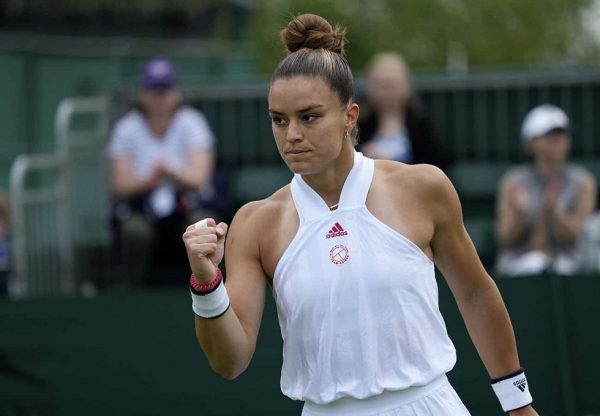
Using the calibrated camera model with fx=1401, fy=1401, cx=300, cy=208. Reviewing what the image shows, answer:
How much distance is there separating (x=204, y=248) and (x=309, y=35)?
37.2 inches

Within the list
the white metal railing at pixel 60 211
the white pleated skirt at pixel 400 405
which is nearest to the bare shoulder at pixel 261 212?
the white pleated skirt at pixel 400 405

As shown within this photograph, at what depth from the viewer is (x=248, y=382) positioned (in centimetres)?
773

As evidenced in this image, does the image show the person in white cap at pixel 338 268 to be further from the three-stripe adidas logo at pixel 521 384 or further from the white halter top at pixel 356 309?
the three-stripe adidas logo at pixel 521 384

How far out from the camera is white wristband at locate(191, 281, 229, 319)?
4664mm

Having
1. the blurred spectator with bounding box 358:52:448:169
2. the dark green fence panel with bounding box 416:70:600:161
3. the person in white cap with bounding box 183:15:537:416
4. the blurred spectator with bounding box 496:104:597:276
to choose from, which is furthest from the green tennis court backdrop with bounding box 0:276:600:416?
the dark green fence panel with bounding box 416:70:600:161

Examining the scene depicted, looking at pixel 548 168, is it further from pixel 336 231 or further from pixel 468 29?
A: pixel 468 29

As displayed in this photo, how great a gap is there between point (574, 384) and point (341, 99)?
3364 millimetres

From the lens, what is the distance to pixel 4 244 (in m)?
10.2

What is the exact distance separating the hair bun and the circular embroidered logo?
0.74m

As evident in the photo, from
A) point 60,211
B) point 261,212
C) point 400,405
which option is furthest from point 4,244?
point 400,405

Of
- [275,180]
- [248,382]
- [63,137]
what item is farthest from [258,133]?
[248,382]

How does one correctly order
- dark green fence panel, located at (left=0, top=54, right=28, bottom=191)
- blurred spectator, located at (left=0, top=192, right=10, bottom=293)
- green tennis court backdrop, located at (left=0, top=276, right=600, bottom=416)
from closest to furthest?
1. green tennis court backdrop, located at (left=0, top=276, right=600, bottom=416)
2. blurred spectator, located at (left=0, top=192, right=10, bottom=293)
3. dark green fence panel, located at (left=0, top=54, right=28, bottom=191)

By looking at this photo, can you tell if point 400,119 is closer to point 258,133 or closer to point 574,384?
point 258,133

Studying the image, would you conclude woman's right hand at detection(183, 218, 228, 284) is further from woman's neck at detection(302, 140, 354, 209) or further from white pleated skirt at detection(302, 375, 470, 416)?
white pleated skirt at detection(302, 375, 470, 416)
